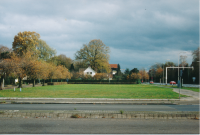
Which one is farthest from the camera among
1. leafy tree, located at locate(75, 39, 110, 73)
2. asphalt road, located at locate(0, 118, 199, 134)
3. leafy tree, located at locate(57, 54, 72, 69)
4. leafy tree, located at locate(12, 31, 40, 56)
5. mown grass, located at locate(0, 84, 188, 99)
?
leafy tree, located at locate(57, 54, 72, 69)

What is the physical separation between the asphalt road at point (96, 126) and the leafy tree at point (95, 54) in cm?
6619

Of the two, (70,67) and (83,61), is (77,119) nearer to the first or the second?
(83,61)

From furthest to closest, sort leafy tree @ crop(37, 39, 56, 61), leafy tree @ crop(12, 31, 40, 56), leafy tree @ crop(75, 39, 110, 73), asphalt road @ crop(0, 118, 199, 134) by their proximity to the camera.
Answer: leafy tree @ crop(75, 39, 110, 73) < leafy tree @ crop(37, 39, 56, 61) < leafy tree @ crop(12, 31, 40, 56) < asphalt road @ crop(0, 118, 199, 134)

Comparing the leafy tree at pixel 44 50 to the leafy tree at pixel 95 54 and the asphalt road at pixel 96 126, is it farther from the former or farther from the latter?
the asphalt road at pixel 96 126

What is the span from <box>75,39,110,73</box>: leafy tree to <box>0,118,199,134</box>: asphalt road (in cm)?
6619

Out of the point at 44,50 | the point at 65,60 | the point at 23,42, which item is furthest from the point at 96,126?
the point at 65,60

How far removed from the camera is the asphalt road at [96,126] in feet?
22.6

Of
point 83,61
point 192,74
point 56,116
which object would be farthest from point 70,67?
point 56,116

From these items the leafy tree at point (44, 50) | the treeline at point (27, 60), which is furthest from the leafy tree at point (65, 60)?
the leafy tree at point (44, 50)

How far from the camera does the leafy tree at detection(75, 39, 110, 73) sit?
246 feet

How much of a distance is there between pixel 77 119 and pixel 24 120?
7.83 feet

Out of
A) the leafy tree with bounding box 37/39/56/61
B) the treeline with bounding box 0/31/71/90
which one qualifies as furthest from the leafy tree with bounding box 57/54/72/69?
the leafy tree with bounding box 37/39/56/61

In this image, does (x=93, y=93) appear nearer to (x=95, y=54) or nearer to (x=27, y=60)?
(x=27, y=60)

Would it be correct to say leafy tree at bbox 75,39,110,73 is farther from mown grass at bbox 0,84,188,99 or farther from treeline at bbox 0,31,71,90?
mown grass at bbox 0,84,188,99
